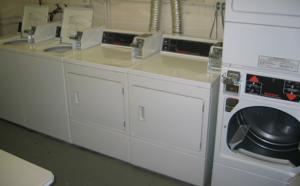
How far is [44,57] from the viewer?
294 centimetres

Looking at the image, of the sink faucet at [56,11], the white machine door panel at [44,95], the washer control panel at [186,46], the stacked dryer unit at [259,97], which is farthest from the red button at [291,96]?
the sink faucet at [56,11]

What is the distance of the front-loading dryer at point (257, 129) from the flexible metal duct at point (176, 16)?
1.02 metres

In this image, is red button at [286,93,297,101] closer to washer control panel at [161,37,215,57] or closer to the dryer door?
the dryer door

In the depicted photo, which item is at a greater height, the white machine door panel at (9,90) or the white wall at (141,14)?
the white wall at (141,14)

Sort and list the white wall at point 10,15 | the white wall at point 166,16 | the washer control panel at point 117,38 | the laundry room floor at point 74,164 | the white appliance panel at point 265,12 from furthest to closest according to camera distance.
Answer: the white wall at point 10,15, the washer control panel at point 117,38, the white wall at point 166,16, the laundry room floor at point 74,164, the white appliance panel at point 265,12

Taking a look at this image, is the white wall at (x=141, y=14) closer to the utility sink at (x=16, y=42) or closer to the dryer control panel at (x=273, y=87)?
the utility sink at (x=16, y=42)

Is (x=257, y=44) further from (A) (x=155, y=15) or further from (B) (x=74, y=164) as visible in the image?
(B) (x=74, y=164)

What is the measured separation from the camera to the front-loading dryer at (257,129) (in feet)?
6.42

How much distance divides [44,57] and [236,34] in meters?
1.83

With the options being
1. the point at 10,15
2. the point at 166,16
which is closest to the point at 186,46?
the point at 166,16

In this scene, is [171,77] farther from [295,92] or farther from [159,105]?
[295,92]

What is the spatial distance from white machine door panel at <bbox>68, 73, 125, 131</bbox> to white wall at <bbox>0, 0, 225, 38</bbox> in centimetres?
90

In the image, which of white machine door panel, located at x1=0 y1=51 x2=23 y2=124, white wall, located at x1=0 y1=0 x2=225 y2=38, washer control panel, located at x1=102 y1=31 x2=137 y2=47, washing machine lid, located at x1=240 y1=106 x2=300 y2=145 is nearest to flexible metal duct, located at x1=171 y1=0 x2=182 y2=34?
white wall, located at x1=0 y1=0 x2=225 y2=38

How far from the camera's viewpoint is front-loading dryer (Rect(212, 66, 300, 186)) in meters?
1.96
